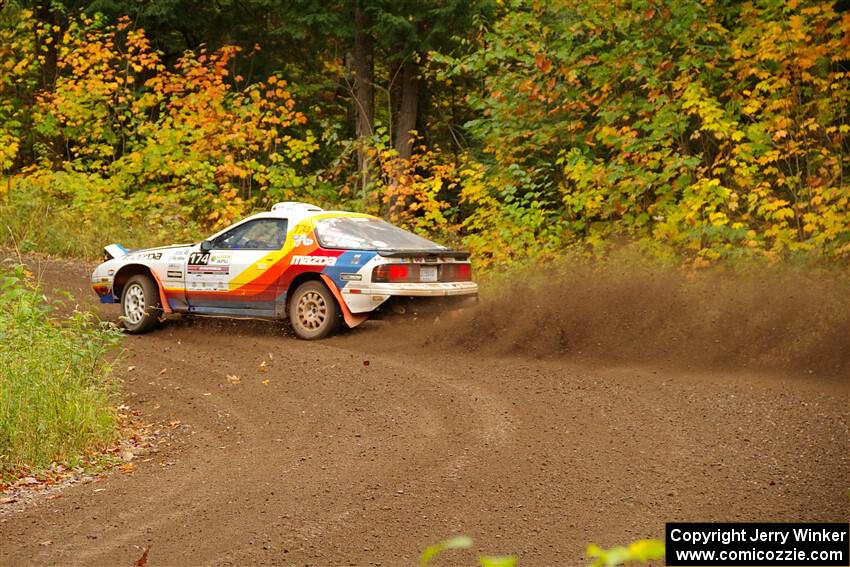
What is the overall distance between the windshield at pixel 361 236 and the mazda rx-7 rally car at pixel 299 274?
15mm

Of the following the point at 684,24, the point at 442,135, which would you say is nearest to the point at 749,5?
the point at 684,24

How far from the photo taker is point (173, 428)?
9.27 m

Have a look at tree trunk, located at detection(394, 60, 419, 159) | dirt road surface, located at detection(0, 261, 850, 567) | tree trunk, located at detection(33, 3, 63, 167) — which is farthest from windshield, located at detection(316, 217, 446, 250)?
tree trunk, located at detection(33, 3, 63, 167)

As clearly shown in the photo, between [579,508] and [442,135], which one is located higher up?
[442,135]

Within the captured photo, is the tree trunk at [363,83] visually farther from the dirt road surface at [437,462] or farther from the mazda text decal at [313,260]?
the dirt road surface at [437,462]

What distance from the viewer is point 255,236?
14.0m

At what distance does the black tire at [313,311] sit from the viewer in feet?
43.5

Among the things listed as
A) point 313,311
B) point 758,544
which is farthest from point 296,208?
point 758,544

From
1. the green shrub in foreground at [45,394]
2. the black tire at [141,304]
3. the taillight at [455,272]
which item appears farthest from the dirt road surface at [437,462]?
the black tire at [141,304]

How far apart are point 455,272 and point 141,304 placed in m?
4.66

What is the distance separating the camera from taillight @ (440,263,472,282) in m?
13.4

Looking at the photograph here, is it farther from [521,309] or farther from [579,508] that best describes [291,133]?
[579,508]

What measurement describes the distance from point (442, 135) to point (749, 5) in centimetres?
1573

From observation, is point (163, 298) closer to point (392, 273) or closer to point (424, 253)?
point (392, 273)
